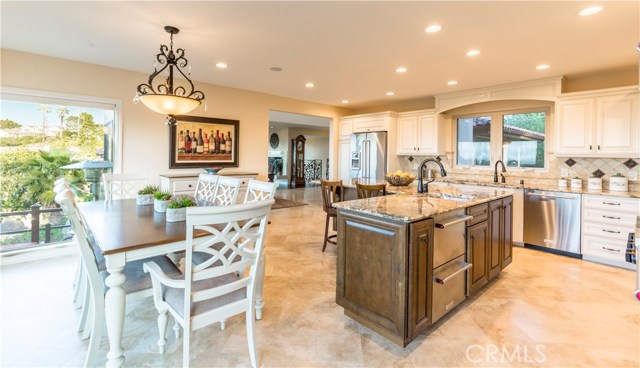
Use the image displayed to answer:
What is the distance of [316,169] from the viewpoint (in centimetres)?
1422

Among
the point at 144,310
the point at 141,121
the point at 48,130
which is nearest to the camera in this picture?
the point at 144,310

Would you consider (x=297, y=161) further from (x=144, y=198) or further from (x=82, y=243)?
(x=82, y=243)

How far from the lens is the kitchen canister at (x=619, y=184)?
3.84 meters

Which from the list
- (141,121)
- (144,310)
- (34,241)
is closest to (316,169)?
(141,121)

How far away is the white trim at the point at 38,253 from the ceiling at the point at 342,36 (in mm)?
2387

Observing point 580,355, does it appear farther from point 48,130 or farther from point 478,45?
point 48,130

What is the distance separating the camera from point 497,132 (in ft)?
17.4

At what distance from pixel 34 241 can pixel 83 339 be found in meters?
2.70

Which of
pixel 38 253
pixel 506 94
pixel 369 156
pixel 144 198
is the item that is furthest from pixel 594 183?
pixel 38 253

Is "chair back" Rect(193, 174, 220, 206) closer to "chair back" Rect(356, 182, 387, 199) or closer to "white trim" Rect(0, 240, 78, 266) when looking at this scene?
"white trim" Rect(0, 240, 78, 266)

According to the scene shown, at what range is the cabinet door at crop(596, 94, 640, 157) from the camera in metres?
3.71

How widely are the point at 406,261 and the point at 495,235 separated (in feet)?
5.08

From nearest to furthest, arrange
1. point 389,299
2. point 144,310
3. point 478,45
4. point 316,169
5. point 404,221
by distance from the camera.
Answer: point 404,221 → point 389,299 → point 144,310 → point 478,45 → point 316,169

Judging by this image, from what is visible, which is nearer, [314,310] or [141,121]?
[314,310]
